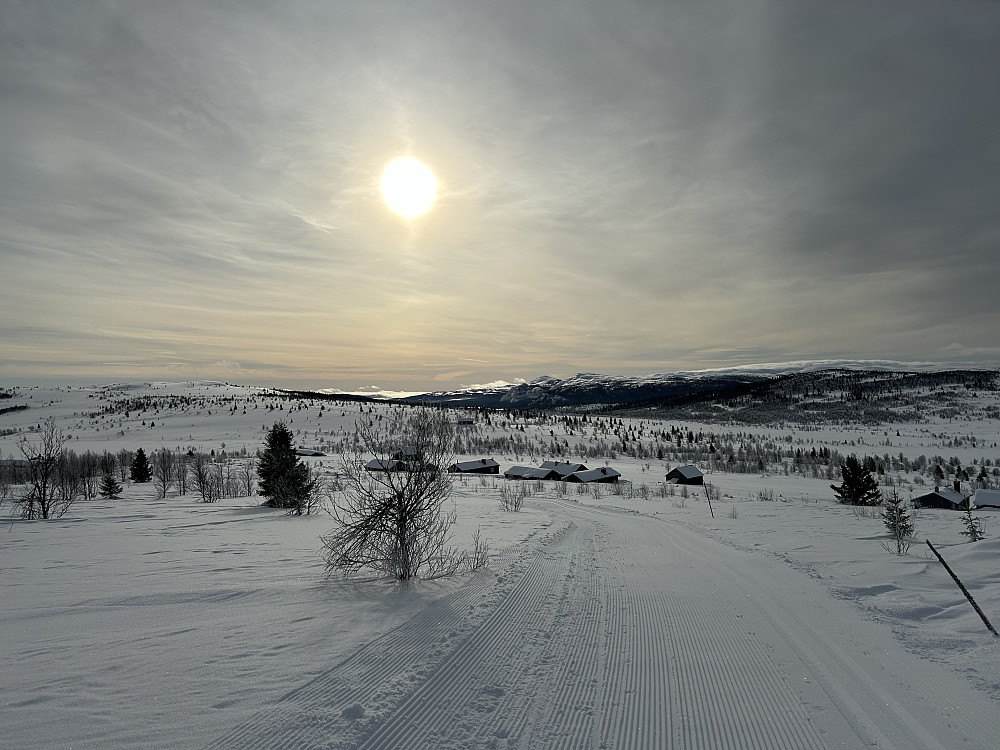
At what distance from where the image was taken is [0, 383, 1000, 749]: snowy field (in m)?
4.16

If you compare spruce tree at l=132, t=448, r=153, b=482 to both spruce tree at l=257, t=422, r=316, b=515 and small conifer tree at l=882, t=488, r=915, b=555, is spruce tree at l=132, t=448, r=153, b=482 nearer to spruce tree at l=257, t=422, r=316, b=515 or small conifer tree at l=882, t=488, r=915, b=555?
spruce tree at l=257, t=422, r=316, b=515

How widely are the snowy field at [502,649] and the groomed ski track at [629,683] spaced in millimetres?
27

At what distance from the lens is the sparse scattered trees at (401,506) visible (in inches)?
354

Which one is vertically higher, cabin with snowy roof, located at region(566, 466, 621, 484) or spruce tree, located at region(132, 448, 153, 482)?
spruce tree, located at region(132, 448, 153, 482)

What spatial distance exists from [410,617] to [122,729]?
3.53 meters

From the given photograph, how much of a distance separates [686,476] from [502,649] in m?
49.2

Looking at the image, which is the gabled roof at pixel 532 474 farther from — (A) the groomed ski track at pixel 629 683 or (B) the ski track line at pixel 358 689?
(B) the ski track line at pixel 358 689

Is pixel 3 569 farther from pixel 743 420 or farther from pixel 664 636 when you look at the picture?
pixel 743 420

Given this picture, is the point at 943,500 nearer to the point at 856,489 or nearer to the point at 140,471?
the point at 856,489

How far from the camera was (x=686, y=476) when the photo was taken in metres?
50.5

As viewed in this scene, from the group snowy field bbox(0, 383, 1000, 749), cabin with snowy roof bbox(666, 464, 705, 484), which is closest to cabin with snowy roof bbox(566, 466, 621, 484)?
cabin with snowy roof bbox(666, 464, 705, 484)

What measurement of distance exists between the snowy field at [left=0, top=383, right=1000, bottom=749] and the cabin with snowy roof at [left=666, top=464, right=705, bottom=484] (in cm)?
3871

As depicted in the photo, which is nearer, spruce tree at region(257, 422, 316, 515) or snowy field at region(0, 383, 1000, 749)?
snowy field at region(0, 383, 1000, 749)

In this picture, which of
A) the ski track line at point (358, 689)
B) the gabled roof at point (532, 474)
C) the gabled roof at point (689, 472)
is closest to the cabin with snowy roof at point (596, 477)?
the gabled roof at point (532, 474)
